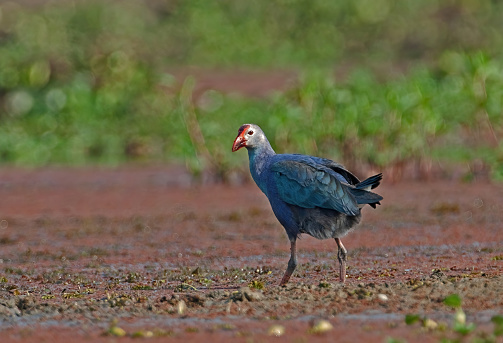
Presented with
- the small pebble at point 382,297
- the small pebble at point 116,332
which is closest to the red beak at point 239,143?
the small pebble at point 382,297

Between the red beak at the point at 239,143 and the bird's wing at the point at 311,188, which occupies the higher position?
the red beak at the point at 239,143

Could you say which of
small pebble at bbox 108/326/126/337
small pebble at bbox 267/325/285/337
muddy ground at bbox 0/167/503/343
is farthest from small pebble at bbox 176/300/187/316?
small pebble at bbox 267/325/285/337

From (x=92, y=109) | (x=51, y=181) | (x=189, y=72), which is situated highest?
(x=189, y=72)

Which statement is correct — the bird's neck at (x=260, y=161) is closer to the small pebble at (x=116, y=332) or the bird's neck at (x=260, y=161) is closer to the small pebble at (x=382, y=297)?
the small pebble at (x=382, y=297)

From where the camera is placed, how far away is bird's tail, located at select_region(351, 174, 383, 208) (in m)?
6.44

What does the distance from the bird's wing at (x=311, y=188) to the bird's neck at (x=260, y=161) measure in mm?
176

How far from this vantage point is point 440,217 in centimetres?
992

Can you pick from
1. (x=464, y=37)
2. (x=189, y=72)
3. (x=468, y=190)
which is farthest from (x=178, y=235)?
(x=464, y=37)

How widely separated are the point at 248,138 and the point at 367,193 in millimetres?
965

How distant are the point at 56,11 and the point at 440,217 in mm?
16352

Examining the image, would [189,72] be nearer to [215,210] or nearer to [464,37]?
[464,37]

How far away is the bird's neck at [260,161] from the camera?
6859mm

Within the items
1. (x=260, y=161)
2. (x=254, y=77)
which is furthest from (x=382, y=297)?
(x=254, y=77)

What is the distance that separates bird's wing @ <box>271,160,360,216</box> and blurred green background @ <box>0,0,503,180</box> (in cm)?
505
